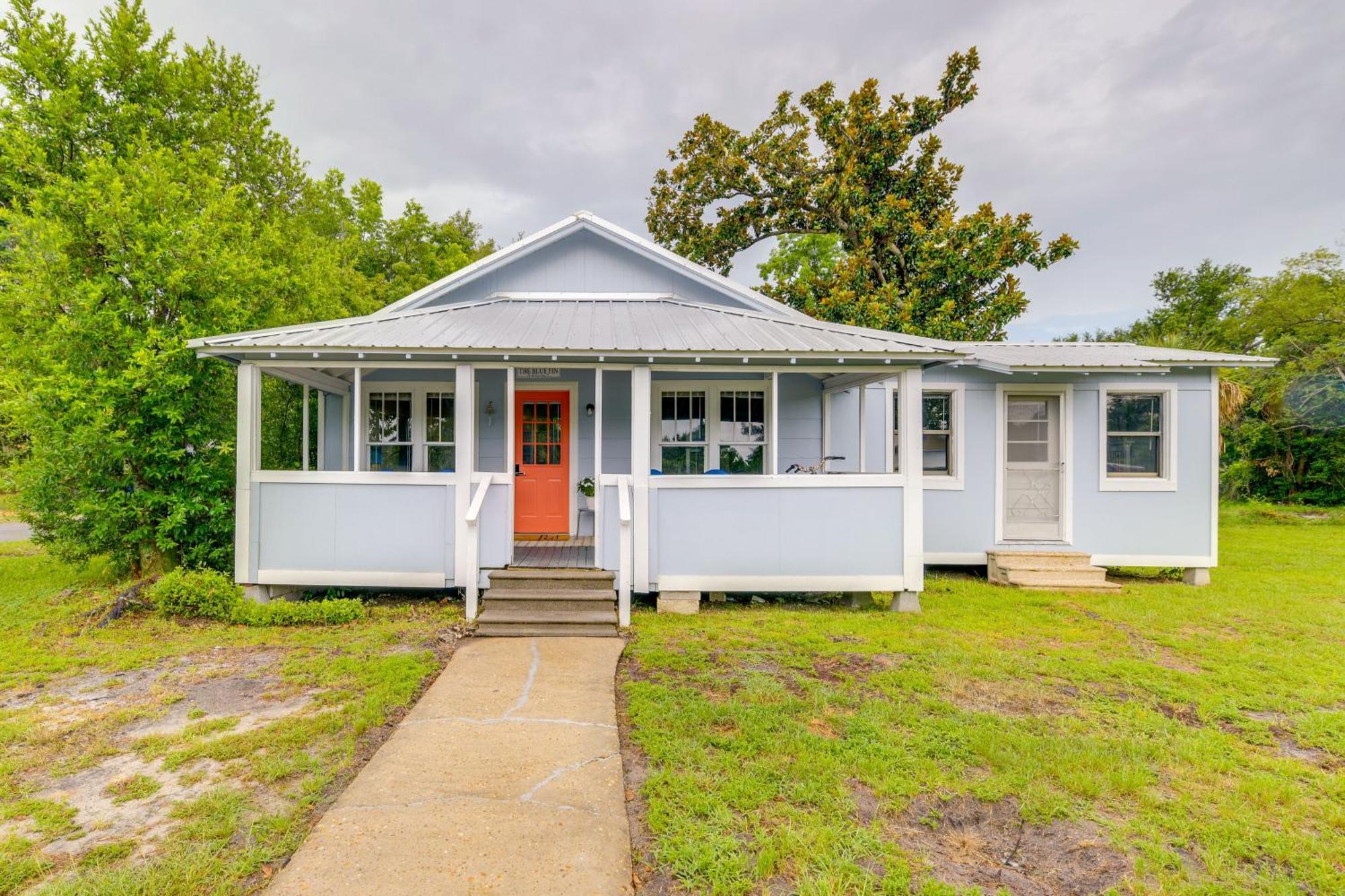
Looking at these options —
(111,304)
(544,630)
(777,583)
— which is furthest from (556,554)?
(111,304)

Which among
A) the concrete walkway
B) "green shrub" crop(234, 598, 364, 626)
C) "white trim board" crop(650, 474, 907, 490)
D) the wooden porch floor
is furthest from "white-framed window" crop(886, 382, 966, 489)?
"green shrub" crop(234, 598, 364, 626)

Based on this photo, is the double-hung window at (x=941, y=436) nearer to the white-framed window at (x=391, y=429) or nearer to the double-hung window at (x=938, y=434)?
the double-hung window at (x=938, y=434)

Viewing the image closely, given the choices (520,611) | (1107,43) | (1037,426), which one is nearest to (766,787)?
(520,611)

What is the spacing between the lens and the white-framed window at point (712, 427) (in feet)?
26.6

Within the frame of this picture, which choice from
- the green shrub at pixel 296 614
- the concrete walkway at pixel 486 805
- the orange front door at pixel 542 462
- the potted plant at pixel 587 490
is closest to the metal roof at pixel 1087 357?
the potted plant at pixel 587 490

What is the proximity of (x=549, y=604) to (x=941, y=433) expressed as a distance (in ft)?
20.2

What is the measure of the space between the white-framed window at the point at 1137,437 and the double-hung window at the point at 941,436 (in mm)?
2171

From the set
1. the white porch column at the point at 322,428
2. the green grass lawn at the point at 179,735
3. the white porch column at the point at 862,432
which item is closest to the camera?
the green grass lawn at the point at 179,735

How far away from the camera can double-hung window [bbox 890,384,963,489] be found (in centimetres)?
810

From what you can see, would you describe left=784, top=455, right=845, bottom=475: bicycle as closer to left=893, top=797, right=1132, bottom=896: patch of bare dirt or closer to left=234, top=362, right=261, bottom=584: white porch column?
left=893, top=797, right=1132, bottom=896: patch of bare dirt

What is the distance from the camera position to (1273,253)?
86.6 ft

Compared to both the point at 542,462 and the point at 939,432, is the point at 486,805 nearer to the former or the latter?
the point at 542,462

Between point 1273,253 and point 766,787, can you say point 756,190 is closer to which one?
point 766,787

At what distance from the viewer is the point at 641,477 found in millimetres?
6305
